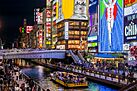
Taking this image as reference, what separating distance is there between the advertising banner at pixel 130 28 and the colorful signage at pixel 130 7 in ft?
3.72

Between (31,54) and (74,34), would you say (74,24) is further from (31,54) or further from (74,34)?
(31,54)

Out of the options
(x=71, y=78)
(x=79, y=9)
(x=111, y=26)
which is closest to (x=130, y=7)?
(x=111, y=26)

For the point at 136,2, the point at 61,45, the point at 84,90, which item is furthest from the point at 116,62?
the point at 61,45

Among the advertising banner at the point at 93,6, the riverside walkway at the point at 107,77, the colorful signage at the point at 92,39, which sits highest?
the advertising banner at the point at 93,6

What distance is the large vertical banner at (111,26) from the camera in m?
104

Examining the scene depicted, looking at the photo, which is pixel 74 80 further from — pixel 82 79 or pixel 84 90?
pixel 84 90

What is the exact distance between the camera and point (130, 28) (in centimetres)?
9438

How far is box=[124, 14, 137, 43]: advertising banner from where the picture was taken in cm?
9106

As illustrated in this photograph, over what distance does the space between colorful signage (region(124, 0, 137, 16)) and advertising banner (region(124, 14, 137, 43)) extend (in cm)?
113

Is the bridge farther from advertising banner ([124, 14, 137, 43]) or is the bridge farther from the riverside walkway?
advertising banner ([124, 14, 137, 43])

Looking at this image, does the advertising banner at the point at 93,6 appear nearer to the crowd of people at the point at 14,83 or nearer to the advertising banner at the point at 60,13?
the advertising banner at the point at 60,13

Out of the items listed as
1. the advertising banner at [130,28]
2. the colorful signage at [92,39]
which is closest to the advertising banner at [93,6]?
the colorful signage at [92,39]

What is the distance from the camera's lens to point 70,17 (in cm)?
16850

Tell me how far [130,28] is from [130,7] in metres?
5.82
